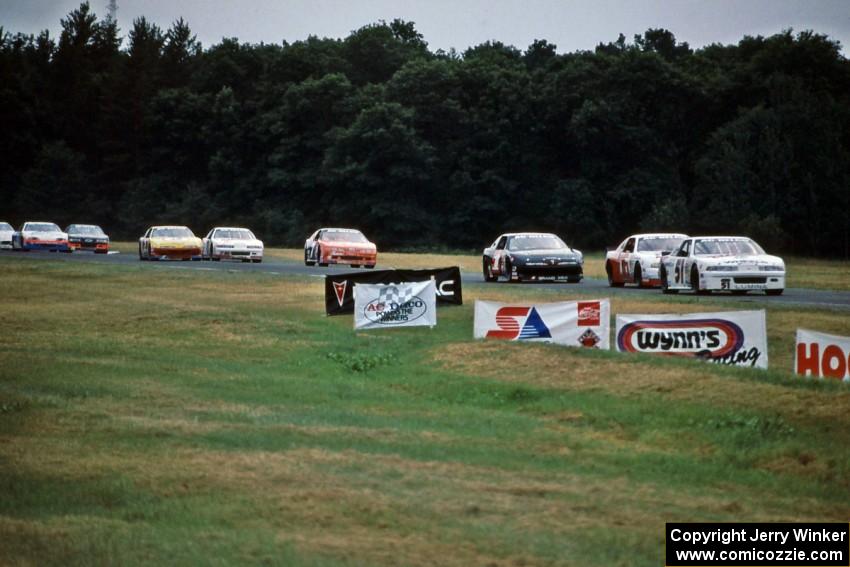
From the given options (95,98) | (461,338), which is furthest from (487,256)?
(95,98)

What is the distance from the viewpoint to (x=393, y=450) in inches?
470

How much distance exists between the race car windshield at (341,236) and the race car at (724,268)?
19.1 metres

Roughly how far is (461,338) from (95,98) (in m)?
100

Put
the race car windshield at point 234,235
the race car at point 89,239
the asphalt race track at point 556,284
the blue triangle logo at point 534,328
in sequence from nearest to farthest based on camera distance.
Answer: the blue triangle logo at point 534,328 < the asphalt race track at point 556,284 < the race car windshield at point 234,235 < the race car at point 89,239

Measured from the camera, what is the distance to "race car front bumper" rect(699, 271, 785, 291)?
1210 inches

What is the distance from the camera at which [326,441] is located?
40.8 feet

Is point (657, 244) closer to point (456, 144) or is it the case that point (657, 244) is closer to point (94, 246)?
point (94, 246)

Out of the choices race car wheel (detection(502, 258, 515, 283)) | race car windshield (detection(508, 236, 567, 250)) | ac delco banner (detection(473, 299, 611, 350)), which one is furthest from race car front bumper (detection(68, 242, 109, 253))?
Result: ac delco banner (detection(473, 299, 611, 350))

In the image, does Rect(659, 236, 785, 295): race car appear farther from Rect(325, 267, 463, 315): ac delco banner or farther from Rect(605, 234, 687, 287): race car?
Rect(325, 267, 463, 315): ac delco banner

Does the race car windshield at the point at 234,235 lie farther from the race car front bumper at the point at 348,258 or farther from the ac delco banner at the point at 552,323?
the ac delco banner at the point at 552,323

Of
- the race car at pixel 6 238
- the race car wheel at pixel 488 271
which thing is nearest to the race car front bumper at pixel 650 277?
the race car wheel at pixel 488 271

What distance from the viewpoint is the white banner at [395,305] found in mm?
24859

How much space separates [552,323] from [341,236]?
2987 centimetres

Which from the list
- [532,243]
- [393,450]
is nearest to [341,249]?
[532,243]
